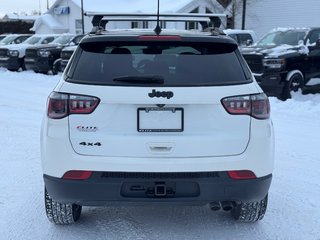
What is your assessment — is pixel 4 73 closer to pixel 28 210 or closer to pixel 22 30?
pixel 28 210

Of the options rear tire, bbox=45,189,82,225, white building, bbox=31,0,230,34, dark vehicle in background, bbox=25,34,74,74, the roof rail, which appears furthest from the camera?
white building, bbox=31,0,230,34

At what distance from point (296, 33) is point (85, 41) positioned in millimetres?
10360

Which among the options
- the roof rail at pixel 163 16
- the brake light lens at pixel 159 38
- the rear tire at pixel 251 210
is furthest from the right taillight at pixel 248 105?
the roof rail at pixel 163 16

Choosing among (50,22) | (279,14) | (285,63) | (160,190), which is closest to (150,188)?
(160,190)

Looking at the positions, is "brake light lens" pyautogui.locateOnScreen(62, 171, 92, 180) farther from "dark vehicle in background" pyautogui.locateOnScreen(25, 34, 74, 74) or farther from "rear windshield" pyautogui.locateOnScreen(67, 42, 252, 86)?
"dark vehicle in background" pyautogui.locateOnScreen(25, 34, 74, 74)

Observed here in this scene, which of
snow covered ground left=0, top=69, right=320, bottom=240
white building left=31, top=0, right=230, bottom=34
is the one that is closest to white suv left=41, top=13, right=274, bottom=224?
snow covered ground left=0, top=69, right=320, bottom=240

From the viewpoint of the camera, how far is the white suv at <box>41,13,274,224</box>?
3480mm

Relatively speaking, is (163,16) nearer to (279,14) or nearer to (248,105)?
(248,105)

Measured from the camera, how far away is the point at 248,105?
360 cm

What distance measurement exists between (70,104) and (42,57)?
16.8m

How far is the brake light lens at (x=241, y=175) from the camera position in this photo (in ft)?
11.7

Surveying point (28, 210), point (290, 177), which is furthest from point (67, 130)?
point (290, 177)

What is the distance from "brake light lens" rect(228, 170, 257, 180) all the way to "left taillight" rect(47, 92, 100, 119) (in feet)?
3.69

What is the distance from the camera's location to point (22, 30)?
53625mm
